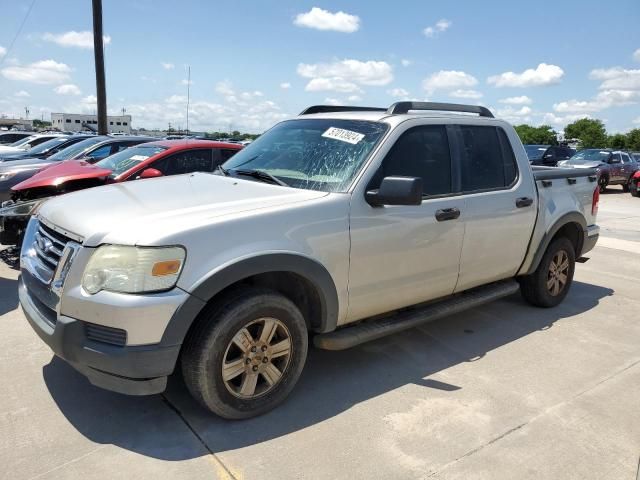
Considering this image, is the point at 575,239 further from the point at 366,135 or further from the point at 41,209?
the point at 41,209

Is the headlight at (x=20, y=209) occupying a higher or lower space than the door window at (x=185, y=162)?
lower

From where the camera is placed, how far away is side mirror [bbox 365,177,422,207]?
10.3 ft

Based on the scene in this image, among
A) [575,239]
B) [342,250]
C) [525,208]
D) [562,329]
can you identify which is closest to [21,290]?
[342,250]

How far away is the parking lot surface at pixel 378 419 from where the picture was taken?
8.82 ft

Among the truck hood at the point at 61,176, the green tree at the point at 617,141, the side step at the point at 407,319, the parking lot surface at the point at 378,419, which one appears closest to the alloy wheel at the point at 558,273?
the side step at the point at 407,319

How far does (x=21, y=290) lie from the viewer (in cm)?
334

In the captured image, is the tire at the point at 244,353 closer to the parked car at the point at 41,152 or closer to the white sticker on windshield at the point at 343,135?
the white sticker on windshield at the point at 343,135

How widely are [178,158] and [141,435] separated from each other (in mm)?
4958

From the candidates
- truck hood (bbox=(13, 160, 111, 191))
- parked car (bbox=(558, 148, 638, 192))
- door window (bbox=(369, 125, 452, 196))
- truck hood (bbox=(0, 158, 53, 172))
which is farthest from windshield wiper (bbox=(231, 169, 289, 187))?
parked car (bbox=(558, 148, 638, 192))

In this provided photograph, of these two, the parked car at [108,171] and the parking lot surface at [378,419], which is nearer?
the parking lot surface at [378,419]

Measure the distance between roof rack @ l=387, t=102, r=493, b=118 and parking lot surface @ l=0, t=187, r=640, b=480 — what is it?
6.07ft

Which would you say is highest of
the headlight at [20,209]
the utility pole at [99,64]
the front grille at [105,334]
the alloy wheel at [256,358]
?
the utility pole at [99,64]

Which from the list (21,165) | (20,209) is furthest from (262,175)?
(21,165)

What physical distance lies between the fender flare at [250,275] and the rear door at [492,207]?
4.33 feet
